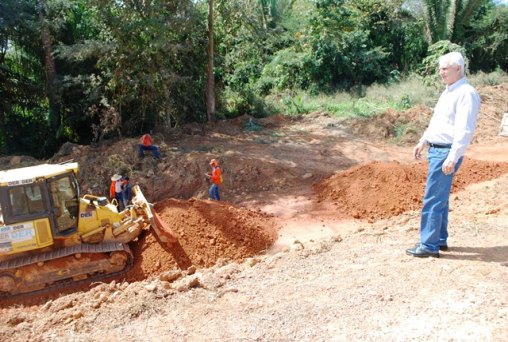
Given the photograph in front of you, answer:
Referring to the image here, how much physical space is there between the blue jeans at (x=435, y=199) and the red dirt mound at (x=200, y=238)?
334 cm

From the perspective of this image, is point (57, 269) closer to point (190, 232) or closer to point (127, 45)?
point (190, 232)

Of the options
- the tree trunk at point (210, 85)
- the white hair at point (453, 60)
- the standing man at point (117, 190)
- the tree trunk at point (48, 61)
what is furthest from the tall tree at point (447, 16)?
the white hair at point (453, 60)

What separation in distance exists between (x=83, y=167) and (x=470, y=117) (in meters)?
10.3

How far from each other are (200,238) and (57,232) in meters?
2.24

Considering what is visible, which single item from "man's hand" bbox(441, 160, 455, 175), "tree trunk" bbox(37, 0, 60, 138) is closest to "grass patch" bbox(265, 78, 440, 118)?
"tree trunk" bbox(37, 0, 60, 138)

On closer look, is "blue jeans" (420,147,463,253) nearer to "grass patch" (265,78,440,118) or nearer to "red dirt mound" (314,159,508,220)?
"red dirt mound" (314,159,508,220)

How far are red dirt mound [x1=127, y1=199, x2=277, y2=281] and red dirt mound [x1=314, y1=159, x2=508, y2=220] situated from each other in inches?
76.0

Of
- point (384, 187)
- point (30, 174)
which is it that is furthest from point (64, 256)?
point (384, 187)

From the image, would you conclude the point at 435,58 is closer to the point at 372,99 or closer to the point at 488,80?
the point at 488,80

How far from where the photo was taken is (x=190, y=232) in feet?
24.5

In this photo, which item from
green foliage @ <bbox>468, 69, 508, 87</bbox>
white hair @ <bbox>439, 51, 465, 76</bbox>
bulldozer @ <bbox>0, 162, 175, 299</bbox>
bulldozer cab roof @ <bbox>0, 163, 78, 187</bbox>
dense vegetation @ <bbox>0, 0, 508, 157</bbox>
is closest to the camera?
white hair @ <bbox>439, 51, 465, 76</bbox>

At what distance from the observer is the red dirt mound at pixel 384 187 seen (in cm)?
854

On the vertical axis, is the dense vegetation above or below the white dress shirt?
above

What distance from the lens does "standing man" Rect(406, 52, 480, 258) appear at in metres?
4.26
